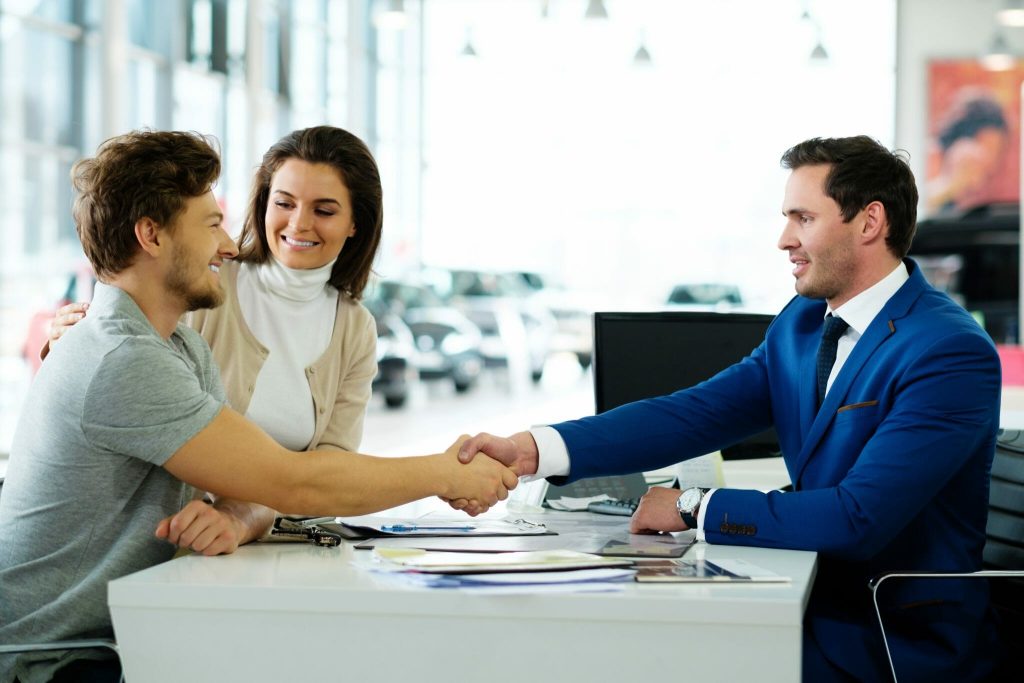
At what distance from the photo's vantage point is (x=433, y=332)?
43.5ft

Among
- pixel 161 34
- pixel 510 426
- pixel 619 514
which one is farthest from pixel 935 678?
pixel 161 34

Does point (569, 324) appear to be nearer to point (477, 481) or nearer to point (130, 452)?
point (477, 481)

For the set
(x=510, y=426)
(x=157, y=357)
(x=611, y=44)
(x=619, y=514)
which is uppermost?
(x=611, y=44)

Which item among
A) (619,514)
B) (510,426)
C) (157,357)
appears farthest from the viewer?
(510,426)

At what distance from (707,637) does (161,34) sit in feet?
35.9

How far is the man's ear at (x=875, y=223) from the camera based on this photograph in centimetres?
233

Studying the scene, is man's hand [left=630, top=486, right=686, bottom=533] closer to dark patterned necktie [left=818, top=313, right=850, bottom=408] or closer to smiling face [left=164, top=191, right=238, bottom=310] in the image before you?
dark patterned necktie [left=818, top=313, right=850, bottom=408]

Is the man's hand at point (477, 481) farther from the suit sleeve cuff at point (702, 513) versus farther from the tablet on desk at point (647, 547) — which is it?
the suit sleeve cuff at point (702, 513)

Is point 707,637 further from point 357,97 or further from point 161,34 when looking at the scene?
point 357,97

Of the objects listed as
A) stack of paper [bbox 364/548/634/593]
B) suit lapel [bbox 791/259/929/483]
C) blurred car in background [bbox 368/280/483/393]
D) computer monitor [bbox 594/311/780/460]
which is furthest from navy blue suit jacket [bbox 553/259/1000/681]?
blurred car in background [bbox 368/280/483/393]

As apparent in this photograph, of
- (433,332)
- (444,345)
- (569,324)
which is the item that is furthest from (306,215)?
(569,324)

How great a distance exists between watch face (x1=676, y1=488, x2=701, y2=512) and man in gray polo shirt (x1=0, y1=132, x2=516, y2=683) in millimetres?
454

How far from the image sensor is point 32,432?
1978mm

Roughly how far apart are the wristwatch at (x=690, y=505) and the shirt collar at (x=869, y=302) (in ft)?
1.46
